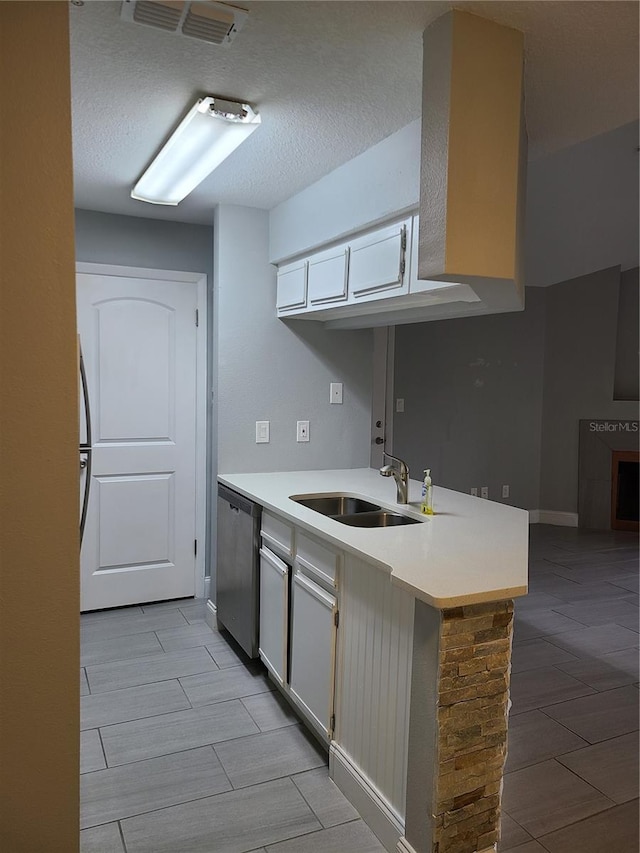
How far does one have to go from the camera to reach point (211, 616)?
370 cm

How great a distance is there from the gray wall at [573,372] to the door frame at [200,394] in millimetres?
3820

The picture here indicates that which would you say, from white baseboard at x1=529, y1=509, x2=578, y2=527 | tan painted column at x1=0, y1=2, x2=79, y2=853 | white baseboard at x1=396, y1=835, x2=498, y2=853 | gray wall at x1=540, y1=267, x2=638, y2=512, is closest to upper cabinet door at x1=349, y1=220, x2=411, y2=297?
tan painted column at x1=0, y1=2, x2=79, y2=853

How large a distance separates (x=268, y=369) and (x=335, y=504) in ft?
3.12

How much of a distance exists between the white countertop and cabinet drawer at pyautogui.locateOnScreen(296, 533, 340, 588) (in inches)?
3.2

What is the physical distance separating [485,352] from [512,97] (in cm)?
437

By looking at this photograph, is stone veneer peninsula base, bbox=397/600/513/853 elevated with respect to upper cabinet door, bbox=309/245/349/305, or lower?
lower

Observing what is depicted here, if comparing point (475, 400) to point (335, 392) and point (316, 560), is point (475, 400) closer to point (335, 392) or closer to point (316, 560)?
point (335, 392)

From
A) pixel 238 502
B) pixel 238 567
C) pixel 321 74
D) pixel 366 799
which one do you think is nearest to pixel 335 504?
pixel 238 502

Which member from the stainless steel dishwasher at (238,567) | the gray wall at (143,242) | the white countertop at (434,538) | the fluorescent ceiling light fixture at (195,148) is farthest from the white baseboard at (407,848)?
the gray wall at (143,242)

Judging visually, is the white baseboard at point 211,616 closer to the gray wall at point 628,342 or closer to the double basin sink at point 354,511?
the double basin sink at point 354,511

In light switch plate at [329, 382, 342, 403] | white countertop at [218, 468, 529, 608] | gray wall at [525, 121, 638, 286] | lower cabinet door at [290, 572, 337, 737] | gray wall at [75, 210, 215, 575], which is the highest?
gray wall at [525, 121, 638, 286]

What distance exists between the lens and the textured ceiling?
1.67 meters

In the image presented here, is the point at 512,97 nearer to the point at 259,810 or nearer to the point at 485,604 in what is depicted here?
the point at 485,604

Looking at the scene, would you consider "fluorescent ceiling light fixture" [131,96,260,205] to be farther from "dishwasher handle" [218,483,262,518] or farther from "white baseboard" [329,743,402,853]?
"white baseboard" [329,743,402,853]
